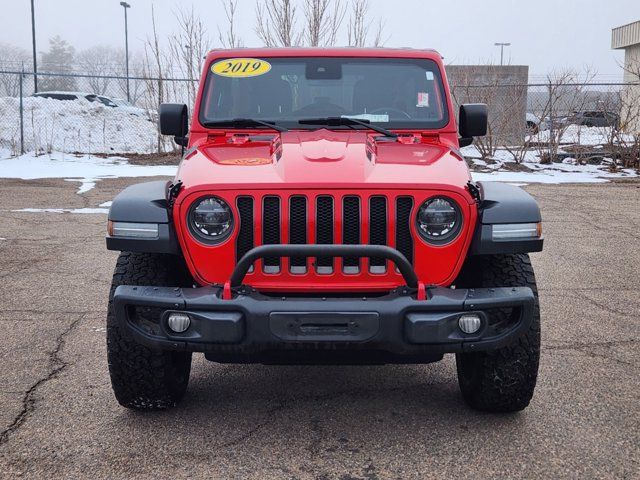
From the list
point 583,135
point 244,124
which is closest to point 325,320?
point 244,124

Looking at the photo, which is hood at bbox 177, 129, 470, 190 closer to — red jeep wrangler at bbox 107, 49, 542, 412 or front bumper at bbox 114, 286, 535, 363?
red jeep wrangler at bbox 107, 49, 542, 412

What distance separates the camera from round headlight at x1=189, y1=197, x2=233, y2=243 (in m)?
3.11

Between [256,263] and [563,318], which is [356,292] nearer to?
[256,263]

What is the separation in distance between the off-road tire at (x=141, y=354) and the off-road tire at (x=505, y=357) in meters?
1.32

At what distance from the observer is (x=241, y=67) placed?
453 centimetres

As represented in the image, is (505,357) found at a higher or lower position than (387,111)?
lower

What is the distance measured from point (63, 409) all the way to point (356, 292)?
1538mm

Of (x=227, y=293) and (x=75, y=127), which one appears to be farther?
(x=75, y=127)

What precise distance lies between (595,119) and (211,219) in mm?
16379

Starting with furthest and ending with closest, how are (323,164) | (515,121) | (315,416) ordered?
(515,121) → (315,416) → (323,164)

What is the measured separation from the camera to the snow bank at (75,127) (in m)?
20.7

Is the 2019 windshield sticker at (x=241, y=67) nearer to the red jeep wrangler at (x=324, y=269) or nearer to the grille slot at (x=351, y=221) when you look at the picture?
the red jeep wrangler at (x=324, y=269)

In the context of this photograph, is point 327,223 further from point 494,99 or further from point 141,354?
point 494,99

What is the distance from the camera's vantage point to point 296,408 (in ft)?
11.9
